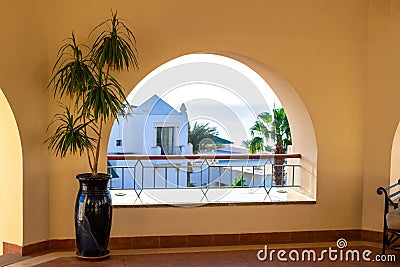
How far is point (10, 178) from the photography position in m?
5.53

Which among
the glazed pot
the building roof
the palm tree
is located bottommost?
the glazed pot

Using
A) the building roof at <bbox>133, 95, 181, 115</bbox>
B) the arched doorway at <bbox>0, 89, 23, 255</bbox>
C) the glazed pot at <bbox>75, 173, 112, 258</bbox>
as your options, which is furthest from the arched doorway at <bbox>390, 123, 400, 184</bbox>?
the arched doorway at <bbox>0, 89, 23, 255</bbox>

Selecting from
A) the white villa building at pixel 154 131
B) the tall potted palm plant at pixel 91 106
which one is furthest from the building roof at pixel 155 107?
the tall potted palm plant at pixel 91 106

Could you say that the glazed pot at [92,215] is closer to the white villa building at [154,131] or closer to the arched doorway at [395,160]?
the white villa building at [154,131]

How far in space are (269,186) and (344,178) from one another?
0.92m

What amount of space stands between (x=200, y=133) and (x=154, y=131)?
1.84 feet

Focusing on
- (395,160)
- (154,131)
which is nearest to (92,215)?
(154,131)

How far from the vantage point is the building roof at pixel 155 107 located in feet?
21.4

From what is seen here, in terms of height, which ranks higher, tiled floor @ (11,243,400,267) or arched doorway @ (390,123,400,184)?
arched doorway @ (390,123,400,184)

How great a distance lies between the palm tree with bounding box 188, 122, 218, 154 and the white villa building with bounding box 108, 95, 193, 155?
0.06 m

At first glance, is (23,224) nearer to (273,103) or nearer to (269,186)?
(269,186)

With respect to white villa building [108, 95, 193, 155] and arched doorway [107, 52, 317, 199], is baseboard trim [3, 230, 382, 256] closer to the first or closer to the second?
arched doorway [107, 52, 317, 199]

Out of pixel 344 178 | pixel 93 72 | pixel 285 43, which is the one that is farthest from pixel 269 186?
pixel 93 72

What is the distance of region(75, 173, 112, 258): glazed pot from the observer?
17.5 ft
